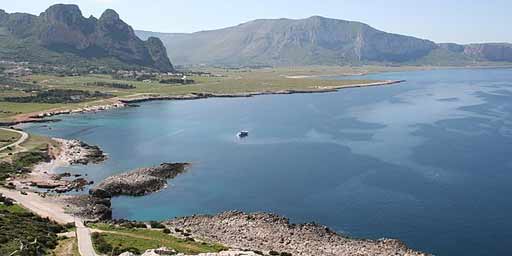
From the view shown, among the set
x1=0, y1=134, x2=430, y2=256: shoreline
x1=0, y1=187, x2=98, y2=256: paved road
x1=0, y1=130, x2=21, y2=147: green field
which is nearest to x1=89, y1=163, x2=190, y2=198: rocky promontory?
x1=0, y1=134, x2=430, y2=256: shoreline

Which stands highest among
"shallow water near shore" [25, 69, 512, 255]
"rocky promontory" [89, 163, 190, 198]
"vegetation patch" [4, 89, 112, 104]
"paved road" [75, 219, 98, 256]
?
"vegetation patch" [4, 89, 112, 104]

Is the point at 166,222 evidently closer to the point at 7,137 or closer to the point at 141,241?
the point at 141,241

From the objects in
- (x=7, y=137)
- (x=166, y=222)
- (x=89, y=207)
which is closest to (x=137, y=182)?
(x=89, y=207)

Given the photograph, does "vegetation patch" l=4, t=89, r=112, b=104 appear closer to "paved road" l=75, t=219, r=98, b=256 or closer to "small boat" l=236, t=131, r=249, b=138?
"small boat" l=236, t=131, r=249, b=138

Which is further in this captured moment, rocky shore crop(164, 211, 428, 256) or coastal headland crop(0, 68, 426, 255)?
coastal headland crop(0, 68, 426, 255)

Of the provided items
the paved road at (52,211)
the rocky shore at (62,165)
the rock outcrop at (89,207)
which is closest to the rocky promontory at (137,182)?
the rock outcrop at (89,207)

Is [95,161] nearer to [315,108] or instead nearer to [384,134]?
[384,134]
